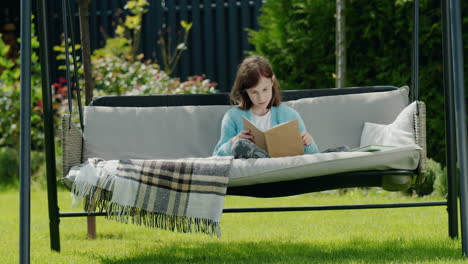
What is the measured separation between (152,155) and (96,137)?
25 centimetres

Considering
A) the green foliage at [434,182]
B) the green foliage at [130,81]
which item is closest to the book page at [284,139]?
the green foliage at [434,182]

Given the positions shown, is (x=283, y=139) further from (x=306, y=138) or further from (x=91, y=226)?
(x=91, y=226)

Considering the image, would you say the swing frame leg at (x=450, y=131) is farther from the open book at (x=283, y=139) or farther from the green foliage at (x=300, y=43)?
the green foliage at (x=300, y=43)

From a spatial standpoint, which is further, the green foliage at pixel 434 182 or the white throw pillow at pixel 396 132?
the green foliage at pixel 434 182

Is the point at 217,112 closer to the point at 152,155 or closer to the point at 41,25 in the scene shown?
the point at 152,155

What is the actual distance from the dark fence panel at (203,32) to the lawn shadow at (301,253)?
3369 millimetres

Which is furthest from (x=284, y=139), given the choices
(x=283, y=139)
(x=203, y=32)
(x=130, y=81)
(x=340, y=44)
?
(x=203, y=32)

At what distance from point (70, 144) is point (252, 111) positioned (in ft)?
2.52

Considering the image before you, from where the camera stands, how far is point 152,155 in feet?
10.2

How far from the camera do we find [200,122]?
316 centimetres

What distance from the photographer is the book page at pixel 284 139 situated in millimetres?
2615

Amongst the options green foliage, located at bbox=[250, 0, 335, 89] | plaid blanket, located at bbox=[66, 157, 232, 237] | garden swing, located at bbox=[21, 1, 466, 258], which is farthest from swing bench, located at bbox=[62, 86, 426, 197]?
green foliage, located at bbox=[250, 0, 335, 89]

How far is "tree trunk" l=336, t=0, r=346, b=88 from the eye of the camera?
464 centimetres

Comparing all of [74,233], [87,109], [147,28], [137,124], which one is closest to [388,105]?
[137,124]
